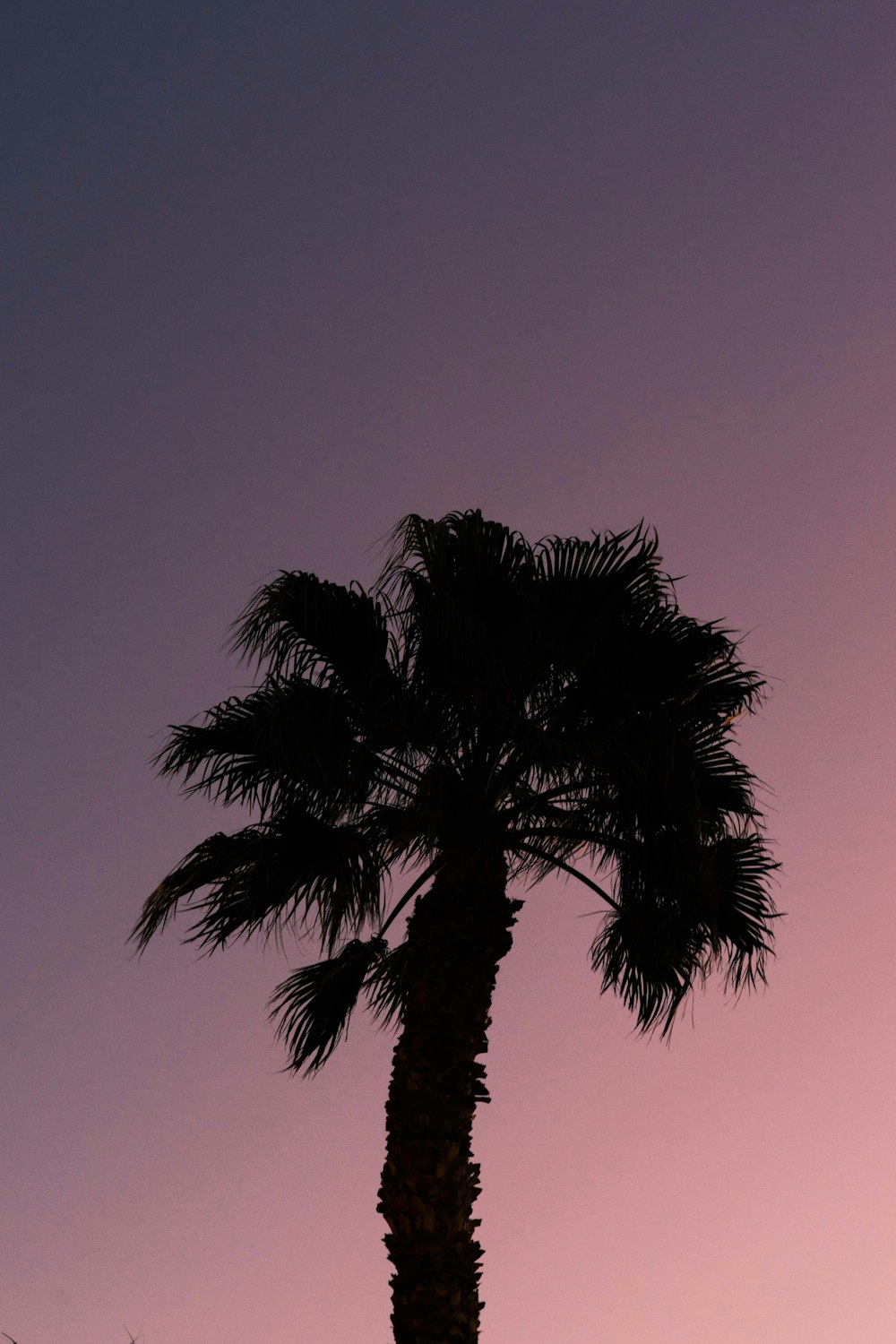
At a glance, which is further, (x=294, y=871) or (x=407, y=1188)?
(x=294, y=871)

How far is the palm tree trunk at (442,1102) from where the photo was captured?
38.0 feet

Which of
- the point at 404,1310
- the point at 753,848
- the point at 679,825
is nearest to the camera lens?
the point at 404,1310

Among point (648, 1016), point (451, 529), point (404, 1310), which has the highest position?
point (451, 529)

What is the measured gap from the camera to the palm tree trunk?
11578mm

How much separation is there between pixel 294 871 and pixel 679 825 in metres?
2.98

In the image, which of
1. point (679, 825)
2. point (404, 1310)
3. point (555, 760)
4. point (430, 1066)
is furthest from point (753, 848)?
point (404, 1310)

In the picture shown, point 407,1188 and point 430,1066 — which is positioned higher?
point 430,1066

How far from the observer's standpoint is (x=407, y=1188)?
11.8 metres

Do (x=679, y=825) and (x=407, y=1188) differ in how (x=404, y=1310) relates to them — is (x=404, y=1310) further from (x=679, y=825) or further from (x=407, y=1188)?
(x=679, y=825)

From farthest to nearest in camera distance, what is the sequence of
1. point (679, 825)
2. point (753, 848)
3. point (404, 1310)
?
point (753, 848)
point (679, 825)
point (404, 1310)

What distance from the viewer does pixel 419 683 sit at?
12.7 meters

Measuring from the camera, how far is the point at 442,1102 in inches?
475

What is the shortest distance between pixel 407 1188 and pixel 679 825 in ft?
11.0

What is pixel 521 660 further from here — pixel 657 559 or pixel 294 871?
pixel 294 871
